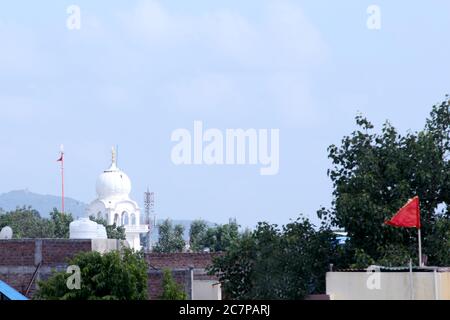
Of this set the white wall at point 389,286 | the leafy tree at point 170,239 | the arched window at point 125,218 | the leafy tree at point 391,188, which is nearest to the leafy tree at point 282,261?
the leafy tree at point 391,188

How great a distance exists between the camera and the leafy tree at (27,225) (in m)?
77.8

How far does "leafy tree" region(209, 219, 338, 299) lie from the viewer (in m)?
33.1

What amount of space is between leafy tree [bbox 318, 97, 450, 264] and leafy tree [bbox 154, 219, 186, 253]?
158 feet

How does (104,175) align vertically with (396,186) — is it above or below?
above

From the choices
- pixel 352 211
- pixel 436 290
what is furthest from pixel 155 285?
pixel 436 290

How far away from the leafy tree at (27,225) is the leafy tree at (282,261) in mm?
42703

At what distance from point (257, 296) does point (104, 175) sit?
48.1 m

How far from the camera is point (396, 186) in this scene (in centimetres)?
3319

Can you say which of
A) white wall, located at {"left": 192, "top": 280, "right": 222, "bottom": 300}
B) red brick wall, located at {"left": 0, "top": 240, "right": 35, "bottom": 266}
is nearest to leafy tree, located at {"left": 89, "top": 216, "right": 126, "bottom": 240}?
white wall, located at {"left": 192, "top": 280, "right": 222, "bottom": 300}

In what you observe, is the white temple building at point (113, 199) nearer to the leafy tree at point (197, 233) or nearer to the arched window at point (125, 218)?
the arched window at point (125, 218)

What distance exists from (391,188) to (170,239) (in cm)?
5392

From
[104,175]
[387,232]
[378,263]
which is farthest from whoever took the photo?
[104,175]
